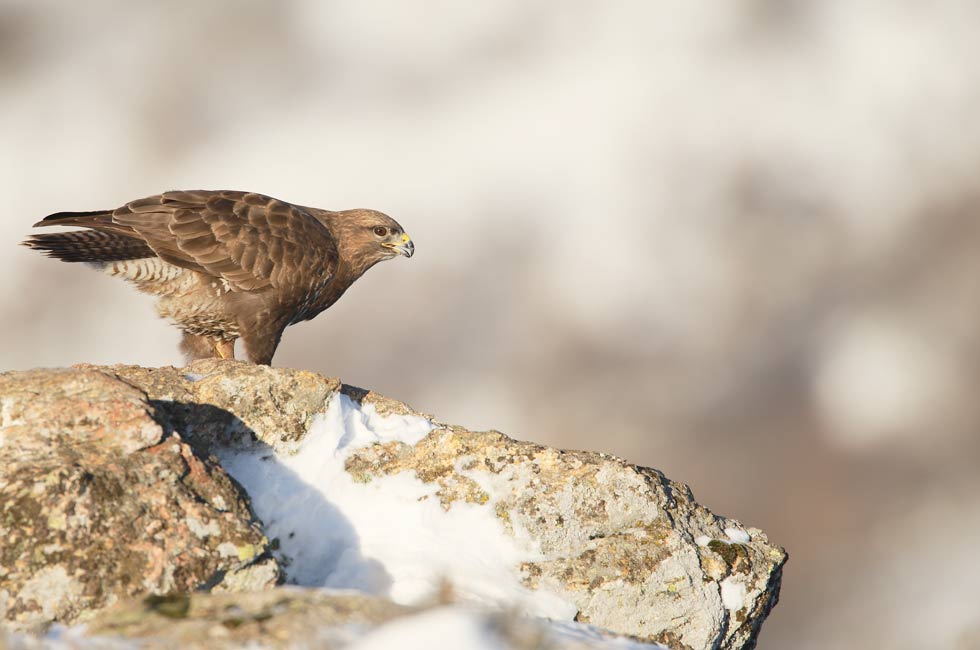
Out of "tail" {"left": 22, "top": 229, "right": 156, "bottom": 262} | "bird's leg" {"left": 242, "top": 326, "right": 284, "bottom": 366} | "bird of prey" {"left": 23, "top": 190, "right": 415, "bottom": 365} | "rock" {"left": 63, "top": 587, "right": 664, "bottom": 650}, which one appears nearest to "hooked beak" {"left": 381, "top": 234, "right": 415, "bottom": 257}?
"bird of prey" {"left": 23, "top": 190, "right": 415, "bottom": 365}

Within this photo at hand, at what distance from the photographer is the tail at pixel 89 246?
9663 mm

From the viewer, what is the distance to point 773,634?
34438 millimetres

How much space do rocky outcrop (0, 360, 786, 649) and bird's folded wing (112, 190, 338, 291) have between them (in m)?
3.20

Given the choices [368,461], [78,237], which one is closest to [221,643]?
[368,461]

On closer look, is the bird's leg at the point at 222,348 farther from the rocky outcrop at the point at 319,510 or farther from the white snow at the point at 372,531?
the white snow at the point at 372,531

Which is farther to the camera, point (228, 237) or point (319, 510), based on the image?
point (228, 237)

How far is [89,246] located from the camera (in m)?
9.98

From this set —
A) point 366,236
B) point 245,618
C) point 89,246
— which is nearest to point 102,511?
point 245,618

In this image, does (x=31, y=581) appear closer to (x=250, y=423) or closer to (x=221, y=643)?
(x=221, y=643)

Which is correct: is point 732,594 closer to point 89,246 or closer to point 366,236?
point 366,236

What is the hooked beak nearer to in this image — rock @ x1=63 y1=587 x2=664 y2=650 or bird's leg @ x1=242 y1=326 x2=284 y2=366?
bird's leg @ x1=242 y1=326 x2=284 y2=366

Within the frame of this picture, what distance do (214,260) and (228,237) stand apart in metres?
0.28

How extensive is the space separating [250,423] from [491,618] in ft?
10.6

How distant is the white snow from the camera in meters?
5.81
